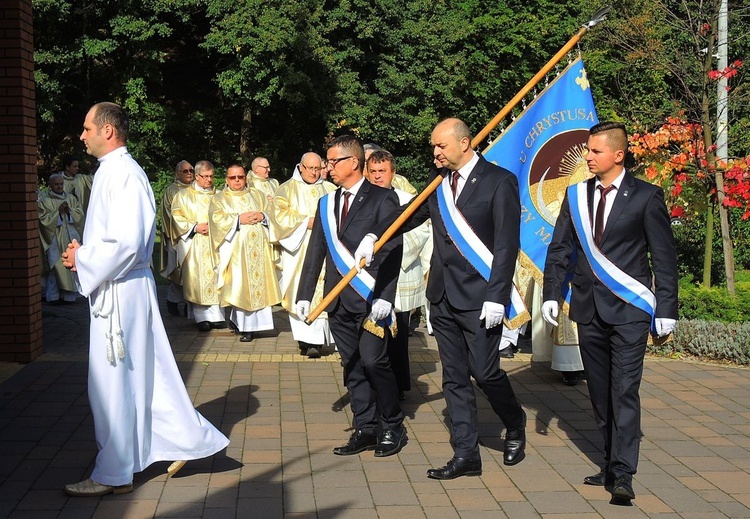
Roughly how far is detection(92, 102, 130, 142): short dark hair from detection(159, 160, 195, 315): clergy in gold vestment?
7035mm

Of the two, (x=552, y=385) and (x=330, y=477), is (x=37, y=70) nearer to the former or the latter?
(x=552, y=385)

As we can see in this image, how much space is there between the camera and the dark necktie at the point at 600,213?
5.50 m

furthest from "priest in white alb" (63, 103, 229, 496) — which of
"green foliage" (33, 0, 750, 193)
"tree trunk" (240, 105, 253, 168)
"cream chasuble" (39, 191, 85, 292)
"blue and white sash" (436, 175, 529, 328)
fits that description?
"tree trunk" (240, 105, 253, 168)

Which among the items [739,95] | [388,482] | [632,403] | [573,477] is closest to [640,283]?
[632,403]

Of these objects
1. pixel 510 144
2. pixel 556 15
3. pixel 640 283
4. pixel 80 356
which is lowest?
pixel 80 356

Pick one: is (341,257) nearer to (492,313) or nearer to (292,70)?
(492,313)

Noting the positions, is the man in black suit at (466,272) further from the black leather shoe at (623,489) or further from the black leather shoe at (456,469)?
the black leather shoe at (623,489)

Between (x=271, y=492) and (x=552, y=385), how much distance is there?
12.0 ft

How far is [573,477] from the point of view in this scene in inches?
227

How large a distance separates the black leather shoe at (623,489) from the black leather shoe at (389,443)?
4.92ft

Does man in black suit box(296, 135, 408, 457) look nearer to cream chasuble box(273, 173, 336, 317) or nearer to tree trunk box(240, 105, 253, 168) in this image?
cream chasuble box(273, 173, 336, 317)

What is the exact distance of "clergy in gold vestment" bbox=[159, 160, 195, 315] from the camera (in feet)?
41.2

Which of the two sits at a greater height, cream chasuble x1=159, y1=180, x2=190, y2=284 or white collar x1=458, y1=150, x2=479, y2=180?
white collar x1=458, y1=150, x2=479, y2=180

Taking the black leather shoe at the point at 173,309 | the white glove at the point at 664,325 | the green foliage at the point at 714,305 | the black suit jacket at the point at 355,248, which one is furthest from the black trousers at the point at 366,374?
Answer: the black leather shoe at the point at 173,309
